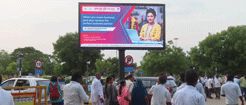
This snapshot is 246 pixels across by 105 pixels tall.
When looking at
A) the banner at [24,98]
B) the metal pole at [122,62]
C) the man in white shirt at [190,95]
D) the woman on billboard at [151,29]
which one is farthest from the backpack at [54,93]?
the woman on billboard at [151,29]

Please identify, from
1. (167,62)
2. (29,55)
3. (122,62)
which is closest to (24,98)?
(122,62)

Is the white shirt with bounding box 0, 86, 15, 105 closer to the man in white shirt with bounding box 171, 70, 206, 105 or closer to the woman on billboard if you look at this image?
the man in white shirt with bounding box 171, 70, 206, 105

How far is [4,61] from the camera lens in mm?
116688

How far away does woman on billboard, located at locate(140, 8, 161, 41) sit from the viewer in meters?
20.9

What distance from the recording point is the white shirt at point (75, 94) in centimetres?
726

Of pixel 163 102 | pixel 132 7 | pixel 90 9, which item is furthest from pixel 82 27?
pixel 163 102

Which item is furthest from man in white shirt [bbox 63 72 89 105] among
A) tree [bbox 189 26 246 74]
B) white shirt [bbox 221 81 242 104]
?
tree [bbox 189 26 246 74]

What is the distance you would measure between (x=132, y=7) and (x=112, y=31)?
6.34ft

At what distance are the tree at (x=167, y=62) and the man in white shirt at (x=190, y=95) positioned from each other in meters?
53.0

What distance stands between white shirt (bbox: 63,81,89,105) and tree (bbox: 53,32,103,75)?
57062 millimetres

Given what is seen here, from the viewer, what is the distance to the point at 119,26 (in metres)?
20.5

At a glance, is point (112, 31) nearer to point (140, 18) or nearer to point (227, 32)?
point (140, 18)

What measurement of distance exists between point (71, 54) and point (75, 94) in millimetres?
58910

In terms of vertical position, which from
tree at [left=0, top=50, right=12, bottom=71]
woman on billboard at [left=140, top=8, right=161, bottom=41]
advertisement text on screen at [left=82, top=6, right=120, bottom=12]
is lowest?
tree at [left=0, top=50, right=12, bottom=71]
